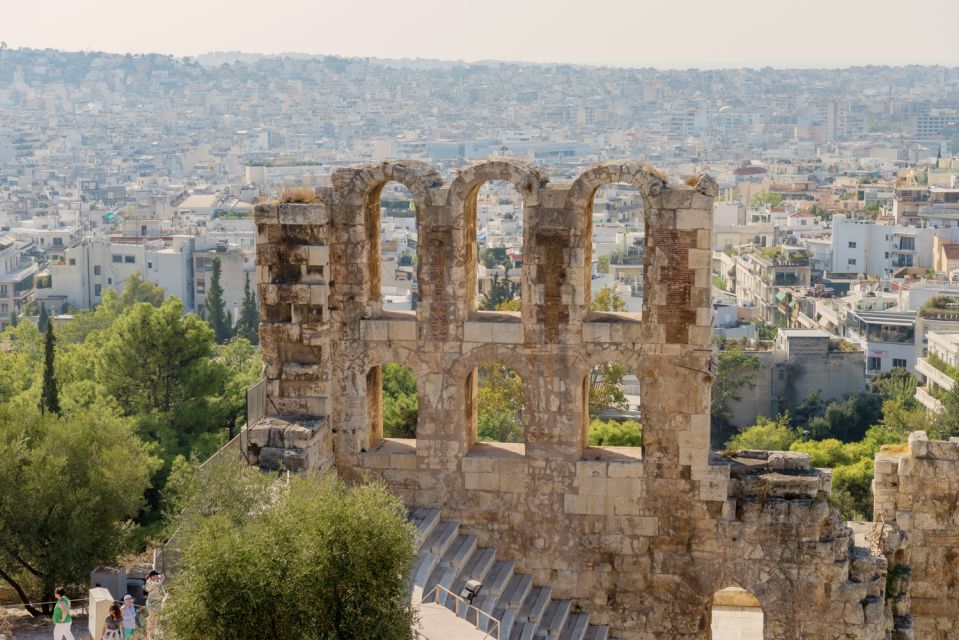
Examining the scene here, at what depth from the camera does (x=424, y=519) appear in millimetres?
18891

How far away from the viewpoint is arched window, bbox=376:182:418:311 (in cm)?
1992

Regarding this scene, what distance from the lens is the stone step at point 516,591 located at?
18375 millimetres

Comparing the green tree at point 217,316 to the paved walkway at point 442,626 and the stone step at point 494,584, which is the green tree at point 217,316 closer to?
the stone step at point 494,584

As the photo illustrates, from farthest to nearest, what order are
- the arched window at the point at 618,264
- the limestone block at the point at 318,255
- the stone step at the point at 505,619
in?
1. the arched window at the point at 618,264
2. the limestone block at the point at 318,255
3. the stone step at the point at 505,619

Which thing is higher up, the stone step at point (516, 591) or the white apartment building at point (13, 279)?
the stone step at point (516, 591)

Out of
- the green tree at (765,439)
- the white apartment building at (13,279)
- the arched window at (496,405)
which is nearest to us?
the arched window at (496,405)

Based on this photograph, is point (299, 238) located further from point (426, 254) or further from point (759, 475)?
point (759, 475)

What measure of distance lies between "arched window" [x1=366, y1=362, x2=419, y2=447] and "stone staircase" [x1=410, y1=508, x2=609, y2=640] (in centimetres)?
140

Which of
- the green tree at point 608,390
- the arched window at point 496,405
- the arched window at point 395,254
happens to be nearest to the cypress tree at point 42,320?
the arched window at point 395,254

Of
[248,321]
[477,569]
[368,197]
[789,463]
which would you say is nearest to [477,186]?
[368,197]

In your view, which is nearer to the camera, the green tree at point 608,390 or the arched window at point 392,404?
the arched window at point 392,404

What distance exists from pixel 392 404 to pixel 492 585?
1006 cm

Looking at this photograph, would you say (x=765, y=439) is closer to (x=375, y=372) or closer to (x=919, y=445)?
(x=919, y=445)

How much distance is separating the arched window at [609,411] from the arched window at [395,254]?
3051mm
